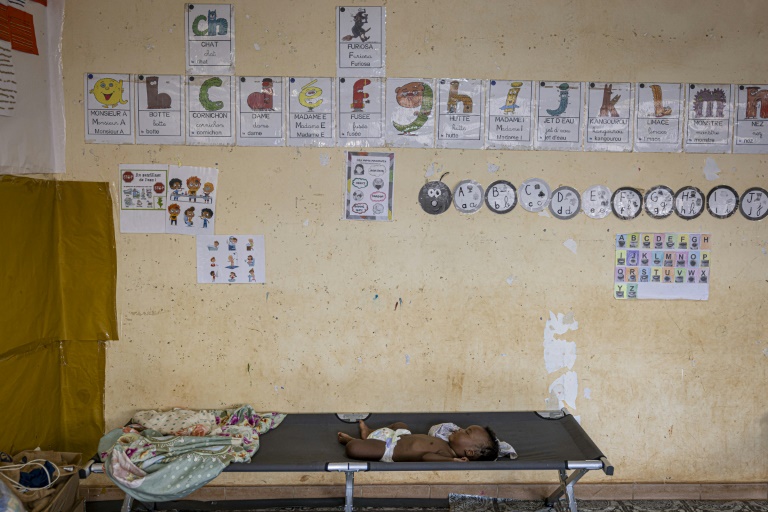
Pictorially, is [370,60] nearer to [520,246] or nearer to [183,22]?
[183,22]

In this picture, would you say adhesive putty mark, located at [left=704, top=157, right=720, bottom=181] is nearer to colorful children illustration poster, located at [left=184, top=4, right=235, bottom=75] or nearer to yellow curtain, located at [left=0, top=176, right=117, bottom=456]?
colorful children illustration poster, located at [left=184, top=4, right=235, bottom=75]

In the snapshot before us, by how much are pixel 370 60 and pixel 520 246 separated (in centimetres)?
114

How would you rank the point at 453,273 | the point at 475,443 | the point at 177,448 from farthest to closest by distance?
the point at 453,273
the point at 475,443
the point at 177,448

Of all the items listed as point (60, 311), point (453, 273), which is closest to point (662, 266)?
point (453, 273)

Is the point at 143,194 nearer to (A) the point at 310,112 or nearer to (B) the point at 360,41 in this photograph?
(A) the point at 310,112

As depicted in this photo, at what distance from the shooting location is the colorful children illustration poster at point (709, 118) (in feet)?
8.61

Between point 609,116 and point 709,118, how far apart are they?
0.48 metres

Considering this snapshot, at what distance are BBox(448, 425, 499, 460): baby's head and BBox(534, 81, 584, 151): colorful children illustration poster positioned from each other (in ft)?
4.44

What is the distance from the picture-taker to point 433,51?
2584 millimetres

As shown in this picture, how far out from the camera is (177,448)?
224 centimetres

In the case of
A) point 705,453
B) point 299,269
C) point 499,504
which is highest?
point 299,269

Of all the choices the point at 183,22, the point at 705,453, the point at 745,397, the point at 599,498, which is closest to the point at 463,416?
the point at 599,498

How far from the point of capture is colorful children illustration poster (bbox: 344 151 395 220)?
2613 millimetres

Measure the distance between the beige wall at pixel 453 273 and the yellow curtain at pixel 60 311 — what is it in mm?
88
